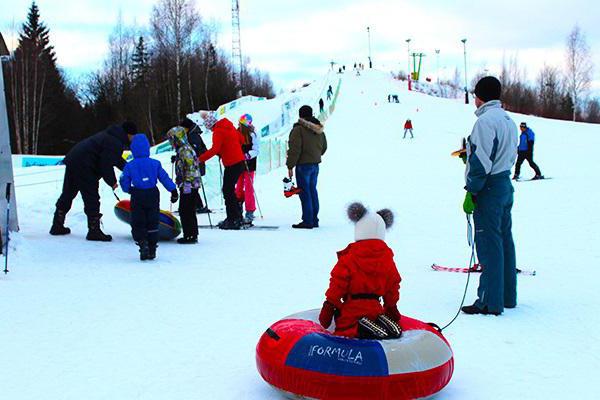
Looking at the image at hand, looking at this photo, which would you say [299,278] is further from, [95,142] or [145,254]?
[95,142]

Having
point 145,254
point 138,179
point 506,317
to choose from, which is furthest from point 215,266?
point 506,317

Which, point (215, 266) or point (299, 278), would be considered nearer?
point (299, 278)

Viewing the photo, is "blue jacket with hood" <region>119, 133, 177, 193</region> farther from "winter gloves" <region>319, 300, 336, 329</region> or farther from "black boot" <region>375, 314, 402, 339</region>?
"black boot" <region>375, 314, 402, 339</region>

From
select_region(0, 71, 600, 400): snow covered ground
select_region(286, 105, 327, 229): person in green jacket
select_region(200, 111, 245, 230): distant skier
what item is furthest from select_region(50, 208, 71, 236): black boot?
select_region(286, 105, 327, 229): person in green jacket

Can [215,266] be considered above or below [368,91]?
below

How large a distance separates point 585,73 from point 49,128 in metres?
46.1

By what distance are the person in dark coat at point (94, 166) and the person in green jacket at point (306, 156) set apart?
92.7 inches

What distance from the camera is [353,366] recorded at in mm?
3045

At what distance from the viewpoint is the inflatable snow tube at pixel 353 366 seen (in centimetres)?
303

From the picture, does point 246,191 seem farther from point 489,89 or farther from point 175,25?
point 175,25

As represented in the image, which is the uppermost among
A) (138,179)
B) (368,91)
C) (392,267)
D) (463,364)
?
(368,91)

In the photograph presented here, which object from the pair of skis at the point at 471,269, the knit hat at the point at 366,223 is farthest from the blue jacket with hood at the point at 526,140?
the knit hat at the point at 366,223

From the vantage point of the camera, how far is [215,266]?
6.65 m

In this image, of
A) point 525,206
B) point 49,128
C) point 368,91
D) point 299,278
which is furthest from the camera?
point 368,91
